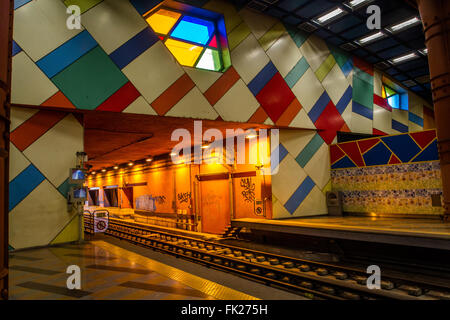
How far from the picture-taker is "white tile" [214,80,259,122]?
10.3 meters

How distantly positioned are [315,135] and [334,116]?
134cm

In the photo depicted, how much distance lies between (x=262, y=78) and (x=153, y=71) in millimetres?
4027

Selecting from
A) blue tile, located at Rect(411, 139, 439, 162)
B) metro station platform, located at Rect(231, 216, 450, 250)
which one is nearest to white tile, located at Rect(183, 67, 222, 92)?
metro station platform, located at Rect(231, 216, 450, 250)

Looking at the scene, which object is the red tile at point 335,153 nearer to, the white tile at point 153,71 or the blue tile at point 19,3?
the white tile at point 153,71

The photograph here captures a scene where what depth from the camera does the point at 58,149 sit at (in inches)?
328

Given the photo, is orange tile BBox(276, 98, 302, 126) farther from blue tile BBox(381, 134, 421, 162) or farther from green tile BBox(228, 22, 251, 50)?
blue tile BBox(381, 134, 421, 162)

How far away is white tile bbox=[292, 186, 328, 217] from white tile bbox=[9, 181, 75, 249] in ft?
26.2

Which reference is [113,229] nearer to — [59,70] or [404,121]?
[59,70]

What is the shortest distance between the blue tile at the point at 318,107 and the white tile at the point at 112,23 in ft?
23.5

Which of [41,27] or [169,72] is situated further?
[169,72]

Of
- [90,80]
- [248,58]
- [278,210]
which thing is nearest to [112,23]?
[90,80]

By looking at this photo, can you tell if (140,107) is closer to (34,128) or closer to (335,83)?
(34,128)
